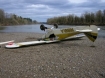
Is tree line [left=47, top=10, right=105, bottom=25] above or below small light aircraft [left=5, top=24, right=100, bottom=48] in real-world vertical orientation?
above

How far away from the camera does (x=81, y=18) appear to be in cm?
11175

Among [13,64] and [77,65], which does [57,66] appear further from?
[13,64]

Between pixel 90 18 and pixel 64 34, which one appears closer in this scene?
pixel 64 34

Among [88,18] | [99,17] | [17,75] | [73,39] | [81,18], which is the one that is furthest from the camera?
[81,18]

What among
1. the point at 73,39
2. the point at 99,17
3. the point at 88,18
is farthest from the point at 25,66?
the point at 88,18

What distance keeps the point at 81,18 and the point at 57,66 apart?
356 feet

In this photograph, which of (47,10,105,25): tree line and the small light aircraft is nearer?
the small light aircraft

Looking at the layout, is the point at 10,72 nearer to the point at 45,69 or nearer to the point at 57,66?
the point at 45,69

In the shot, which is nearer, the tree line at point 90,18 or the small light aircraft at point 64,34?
the small light aircraft at point 64,34

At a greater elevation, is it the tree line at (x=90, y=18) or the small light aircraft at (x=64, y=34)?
the tree line at (x=90, y=18)

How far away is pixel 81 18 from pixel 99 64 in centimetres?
10789

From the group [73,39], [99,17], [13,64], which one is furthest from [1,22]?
[13,64]

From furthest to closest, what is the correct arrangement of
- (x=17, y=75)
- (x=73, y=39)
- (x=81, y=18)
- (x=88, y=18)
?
1. (x=81, y=18)
2. (x=88, y=18)
3. (x=73, y=39)
4. (x=17, y=75)

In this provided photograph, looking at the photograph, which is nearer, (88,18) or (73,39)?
(73,39)
